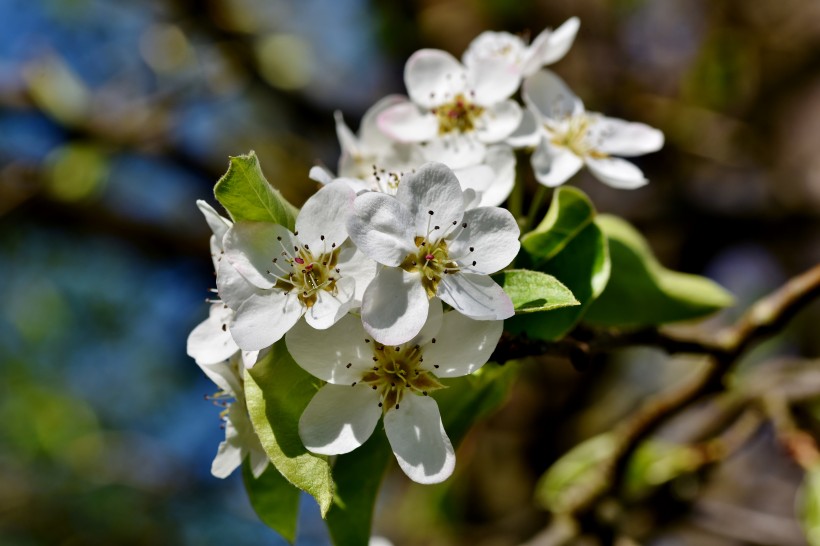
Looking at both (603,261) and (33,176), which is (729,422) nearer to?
(603,261)

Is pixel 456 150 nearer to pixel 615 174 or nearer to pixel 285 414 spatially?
pixel 615 174

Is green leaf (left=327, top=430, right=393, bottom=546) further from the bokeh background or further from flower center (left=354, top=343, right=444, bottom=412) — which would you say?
the bokeh background

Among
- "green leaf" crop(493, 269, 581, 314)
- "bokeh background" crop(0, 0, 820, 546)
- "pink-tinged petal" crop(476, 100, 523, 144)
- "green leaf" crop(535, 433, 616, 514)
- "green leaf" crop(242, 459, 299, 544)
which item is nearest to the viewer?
"green leaf" crop(493, 269, 581, 314)

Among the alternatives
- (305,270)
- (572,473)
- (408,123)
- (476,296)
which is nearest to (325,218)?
(305,270)

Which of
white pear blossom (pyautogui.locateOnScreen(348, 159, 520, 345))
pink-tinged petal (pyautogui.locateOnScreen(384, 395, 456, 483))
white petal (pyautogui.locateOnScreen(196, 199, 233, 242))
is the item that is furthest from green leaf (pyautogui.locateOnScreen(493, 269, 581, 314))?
white petal (pyautogui.locateOnScreen(196, 199, 233, 242))

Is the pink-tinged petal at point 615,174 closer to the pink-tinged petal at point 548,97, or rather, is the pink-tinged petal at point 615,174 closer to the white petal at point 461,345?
the pink-tinged petal at point 548,97

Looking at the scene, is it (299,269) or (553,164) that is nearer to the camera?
(299,269)

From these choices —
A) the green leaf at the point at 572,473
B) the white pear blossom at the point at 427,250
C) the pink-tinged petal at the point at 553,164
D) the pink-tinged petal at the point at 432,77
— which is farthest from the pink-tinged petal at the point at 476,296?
the green leaf at the point at 572,473
